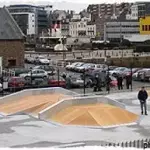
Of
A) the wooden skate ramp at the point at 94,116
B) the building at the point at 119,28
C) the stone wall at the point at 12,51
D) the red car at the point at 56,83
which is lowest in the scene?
the wooden skate ramp at the point at 94,116

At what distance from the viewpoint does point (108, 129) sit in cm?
2339

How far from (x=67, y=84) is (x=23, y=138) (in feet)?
67.3

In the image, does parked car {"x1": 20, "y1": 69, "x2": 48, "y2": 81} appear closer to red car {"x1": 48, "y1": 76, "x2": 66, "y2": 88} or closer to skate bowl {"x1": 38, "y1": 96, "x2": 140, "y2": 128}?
red car {"x1": 48, "y1": 76, "x2": 66, "y2": 88}

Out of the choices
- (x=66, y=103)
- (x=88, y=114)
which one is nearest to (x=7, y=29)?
(x=66, y=103)

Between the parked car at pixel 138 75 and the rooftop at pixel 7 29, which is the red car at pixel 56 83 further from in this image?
the rooftop at pixel 7 29

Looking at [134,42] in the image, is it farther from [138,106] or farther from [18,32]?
[138,106]

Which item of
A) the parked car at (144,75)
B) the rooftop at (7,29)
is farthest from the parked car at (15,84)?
the rooftop at (7,29)

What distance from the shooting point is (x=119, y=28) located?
607 ft

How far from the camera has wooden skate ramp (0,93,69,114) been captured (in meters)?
28.4

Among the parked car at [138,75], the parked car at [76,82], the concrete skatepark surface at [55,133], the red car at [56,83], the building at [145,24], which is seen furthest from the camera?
the building at [145,24]

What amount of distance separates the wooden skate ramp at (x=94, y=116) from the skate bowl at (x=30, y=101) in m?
2.11

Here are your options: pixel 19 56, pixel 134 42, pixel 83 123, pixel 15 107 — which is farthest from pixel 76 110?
pixel 134 42

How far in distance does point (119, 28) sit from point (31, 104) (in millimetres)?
157840

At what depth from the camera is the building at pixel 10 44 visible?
198ft
